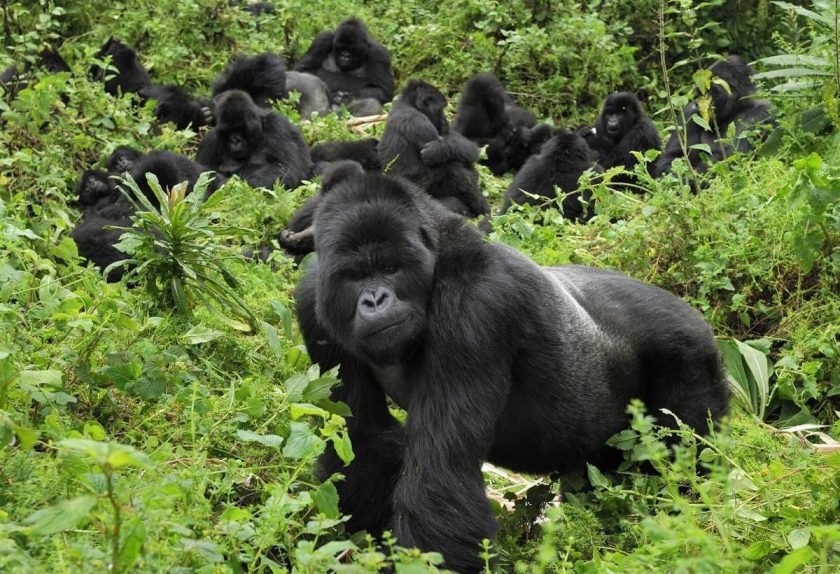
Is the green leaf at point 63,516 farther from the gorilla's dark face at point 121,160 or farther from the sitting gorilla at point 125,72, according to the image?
the sitting gorilla at point 125,72

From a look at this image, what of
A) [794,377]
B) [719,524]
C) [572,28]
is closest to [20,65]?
[572,28]

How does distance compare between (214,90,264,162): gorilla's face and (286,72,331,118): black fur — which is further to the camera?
(286,72,331,118): black fur

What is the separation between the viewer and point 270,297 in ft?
18.2

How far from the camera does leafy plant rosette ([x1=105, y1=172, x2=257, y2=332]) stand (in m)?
4.31

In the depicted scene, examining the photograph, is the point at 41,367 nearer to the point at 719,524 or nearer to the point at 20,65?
the point at 719,524

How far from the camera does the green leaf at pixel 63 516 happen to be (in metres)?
2.24

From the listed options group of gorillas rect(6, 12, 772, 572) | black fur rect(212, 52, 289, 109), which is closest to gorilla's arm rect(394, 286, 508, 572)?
group of gorillas rect(6, 12, 772, 572)

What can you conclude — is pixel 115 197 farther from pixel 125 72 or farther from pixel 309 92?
pixel 309 92

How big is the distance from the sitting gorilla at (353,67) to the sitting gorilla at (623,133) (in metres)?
2.78

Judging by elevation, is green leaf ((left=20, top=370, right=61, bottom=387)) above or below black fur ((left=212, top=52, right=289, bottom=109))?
above

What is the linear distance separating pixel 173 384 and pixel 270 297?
5.00 feet

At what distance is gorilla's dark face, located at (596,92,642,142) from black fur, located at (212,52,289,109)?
321 centimetres

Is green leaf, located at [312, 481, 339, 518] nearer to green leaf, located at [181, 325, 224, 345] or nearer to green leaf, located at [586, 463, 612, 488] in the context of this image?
green leaf, located at [586, 463, 612, 488]

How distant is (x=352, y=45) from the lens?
11.6m
